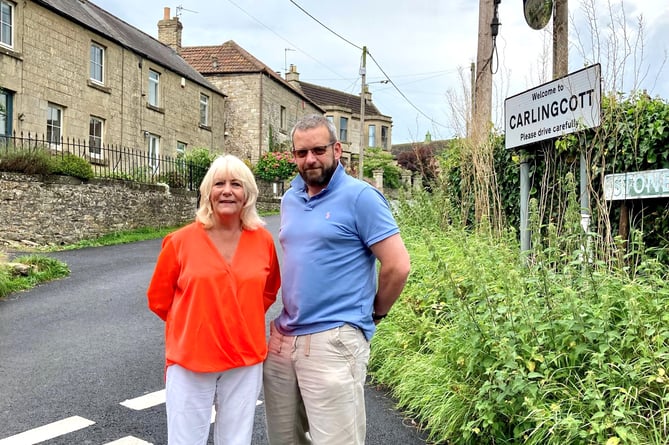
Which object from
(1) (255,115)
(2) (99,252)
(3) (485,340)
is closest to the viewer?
(3) (485,340)

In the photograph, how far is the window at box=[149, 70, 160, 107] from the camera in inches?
927

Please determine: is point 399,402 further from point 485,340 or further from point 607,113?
point 607,113

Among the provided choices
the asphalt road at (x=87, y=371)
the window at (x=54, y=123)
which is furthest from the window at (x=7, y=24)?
the asphalt road at (x=87, y=371)

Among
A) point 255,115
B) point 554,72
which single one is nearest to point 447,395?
point 554,72

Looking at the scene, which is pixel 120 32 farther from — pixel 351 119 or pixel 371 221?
pixel 351 119

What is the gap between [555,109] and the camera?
497 centimetres

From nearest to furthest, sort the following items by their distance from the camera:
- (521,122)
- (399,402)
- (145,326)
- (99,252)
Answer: (399,402) → (521,122) → (145,326) → (99,252)

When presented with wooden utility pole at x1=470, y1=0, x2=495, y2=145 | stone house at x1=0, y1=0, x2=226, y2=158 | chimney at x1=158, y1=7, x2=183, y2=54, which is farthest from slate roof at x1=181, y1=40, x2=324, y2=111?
wooden utility pole at x1=470, y1=0, x2=495, y2=145

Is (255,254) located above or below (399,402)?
above

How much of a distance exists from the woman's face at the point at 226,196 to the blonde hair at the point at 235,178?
17mm

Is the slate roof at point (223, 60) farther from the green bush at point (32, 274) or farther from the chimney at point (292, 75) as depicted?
the green bush at point (32, 274)

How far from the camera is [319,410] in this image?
→ 267 centimetres

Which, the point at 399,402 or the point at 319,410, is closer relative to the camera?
the point at 319,410

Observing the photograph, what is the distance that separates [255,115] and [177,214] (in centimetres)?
1448
